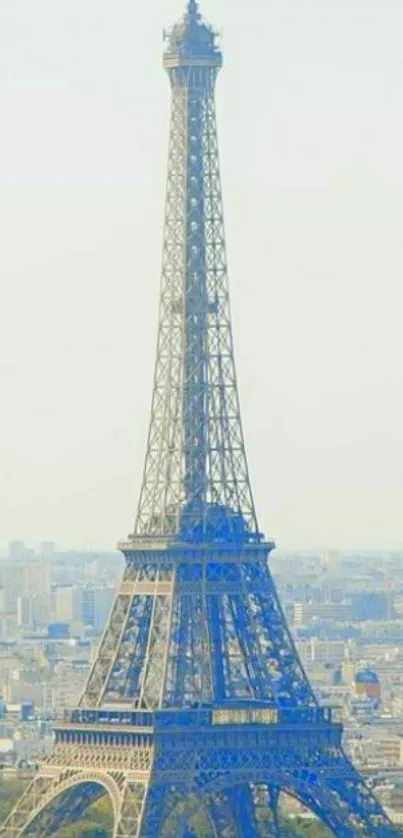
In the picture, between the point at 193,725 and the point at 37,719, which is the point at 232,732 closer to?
the point at 193,725

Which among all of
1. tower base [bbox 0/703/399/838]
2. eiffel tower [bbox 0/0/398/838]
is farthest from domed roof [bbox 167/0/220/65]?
tower base [bbox 0/703/399/838]

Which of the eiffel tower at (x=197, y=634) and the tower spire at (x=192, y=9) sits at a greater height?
the tower spire at (x=192, y=9)

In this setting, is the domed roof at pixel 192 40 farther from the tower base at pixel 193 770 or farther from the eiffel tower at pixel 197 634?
the tower base at pixel 193 770

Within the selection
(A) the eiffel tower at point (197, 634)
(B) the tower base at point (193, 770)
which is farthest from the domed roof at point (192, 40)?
(B) the tower base at point (193, 770)

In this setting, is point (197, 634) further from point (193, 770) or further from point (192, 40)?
point (192, 40)

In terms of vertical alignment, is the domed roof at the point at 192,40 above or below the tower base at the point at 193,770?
above

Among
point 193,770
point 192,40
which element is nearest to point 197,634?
point 193,770

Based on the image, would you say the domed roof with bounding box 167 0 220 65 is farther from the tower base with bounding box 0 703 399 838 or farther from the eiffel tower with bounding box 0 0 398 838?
the tower base with bounding box 0 703 399 838

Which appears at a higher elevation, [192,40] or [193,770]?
[192,40]
